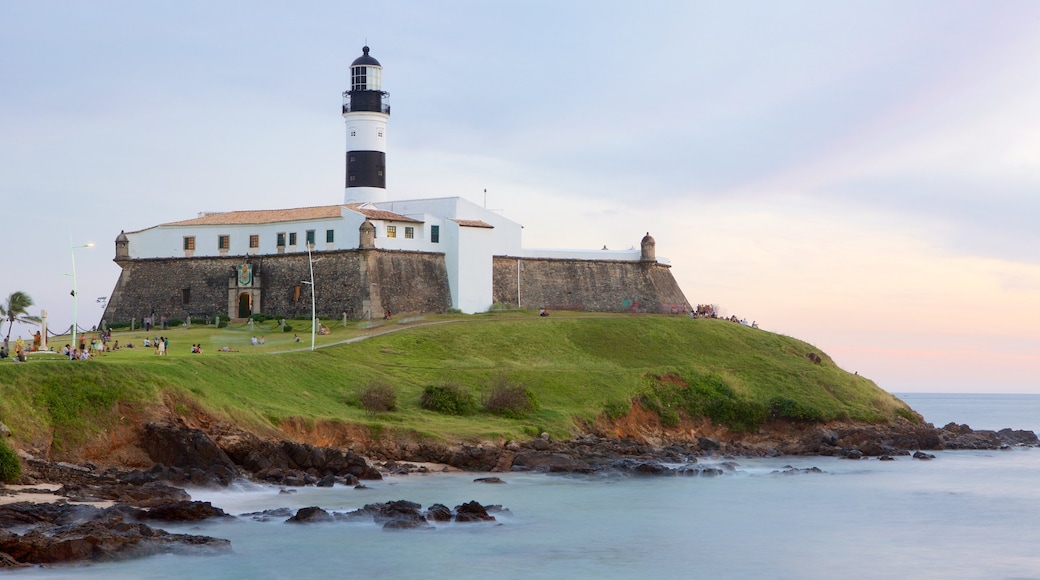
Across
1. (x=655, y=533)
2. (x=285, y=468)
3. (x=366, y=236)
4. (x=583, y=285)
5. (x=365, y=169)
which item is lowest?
(x=655, y=533)

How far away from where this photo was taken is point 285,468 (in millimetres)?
36812

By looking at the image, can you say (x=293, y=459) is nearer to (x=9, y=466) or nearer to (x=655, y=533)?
(x=9, y=466)

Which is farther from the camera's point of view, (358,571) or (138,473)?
(138,473)

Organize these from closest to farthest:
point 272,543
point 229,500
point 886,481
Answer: point 272,543 → point 229,500 → point 886,481

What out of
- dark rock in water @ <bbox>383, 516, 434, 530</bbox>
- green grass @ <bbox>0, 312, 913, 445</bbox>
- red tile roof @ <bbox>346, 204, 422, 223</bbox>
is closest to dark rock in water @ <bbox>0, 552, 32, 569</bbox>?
dark rock in water @ <bbox>383, 516, 434, 530</bbox>

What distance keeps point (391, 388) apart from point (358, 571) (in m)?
21.9

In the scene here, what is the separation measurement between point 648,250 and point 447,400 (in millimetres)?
26922

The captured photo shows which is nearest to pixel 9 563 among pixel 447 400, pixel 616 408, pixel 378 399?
pixel 378 399

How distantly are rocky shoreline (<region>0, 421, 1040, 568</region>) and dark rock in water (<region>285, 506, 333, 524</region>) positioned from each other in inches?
1.1

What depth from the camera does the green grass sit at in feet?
120

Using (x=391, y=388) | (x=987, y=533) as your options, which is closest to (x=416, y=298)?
(x=391, y=388)

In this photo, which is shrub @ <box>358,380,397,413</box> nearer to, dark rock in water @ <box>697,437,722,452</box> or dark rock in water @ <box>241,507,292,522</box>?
dark rock in water @ <box>697,437,722,452</box>

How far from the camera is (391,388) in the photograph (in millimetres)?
46594

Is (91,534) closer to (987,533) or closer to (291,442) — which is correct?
(291,442)
